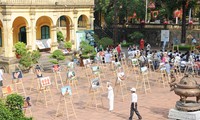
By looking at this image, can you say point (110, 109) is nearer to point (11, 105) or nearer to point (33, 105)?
point (33, 105)

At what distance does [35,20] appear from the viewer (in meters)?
30.7

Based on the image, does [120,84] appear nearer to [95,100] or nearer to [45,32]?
[95,100]

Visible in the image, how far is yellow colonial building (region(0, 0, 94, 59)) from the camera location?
93.1 ft

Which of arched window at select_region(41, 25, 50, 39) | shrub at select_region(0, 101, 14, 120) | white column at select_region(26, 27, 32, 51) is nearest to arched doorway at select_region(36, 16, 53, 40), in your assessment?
arched window at select_region(41, 25, 50, 39)

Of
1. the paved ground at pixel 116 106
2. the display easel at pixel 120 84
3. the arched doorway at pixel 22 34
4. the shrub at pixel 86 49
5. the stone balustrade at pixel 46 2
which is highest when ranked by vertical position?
the stone balustrade at pixel 46 2

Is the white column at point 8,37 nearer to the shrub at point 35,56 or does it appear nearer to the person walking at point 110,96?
the shrub at point 35,56

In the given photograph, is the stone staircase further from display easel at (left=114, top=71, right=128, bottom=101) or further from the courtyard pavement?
display easel at (left=114, top=71, right=128, bottom=101)

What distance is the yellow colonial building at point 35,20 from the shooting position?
28375 mm

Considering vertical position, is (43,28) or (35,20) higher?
(35,20)

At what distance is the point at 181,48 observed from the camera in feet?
122

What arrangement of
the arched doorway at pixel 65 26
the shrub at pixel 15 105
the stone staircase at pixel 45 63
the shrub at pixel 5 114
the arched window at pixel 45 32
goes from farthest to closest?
the arched doorway at pixel 65 26 → the arched window at pixel 45 32 → the stone staircase at pixel 45 63 → the shrub at pixel 15 105 → the shrub at pixel 5 114

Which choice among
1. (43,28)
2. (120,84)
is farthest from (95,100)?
(43,28)

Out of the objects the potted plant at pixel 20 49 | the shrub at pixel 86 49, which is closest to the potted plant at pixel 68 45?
the shrub at pixel 86 49

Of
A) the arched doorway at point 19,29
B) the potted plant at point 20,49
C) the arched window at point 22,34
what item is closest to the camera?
the potted plant at point 20,49
